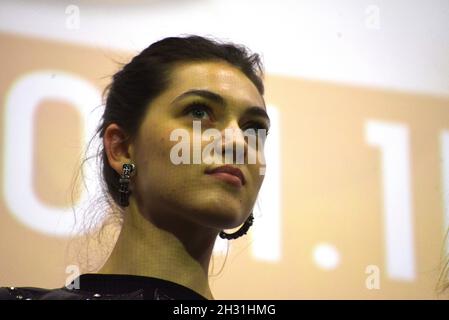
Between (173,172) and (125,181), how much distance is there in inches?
4.0

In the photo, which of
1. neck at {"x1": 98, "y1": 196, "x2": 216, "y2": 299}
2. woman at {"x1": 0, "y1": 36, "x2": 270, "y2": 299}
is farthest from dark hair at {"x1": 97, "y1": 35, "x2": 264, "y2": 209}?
neck at {"x1": 98, "y1": 196, "x2": 216, "y2": 299}

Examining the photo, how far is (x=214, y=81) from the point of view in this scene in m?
1.47

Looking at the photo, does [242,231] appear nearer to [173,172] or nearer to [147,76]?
[173,172]

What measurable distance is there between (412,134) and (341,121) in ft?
0.54

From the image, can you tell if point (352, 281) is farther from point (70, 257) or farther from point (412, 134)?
point (70, 257)

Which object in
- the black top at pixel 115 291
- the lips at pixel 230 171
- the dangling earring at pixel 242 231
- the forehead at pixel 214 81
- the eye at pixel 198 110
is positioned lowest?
the black top at pixel 115 291

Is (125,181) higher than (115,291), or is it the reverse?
(125,181)

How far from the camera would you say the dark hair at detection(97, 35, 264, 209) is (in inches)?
58.5

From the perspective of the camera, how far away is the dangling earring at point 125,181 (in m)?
1.45

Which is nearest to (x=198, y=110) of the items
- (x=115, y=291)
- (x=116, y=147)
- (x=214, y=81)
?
(x=214, y=81)

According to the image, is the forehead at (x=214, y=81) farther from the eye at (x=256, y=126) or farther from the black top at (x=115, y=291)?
the black top at (x=115, y=291)

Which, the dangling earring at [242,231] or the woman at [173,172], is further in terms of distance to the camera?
the dangling earring at [242,231]

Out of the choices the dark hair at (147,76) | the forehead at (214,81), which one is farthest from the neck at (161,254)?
the forehead at (214,81)
